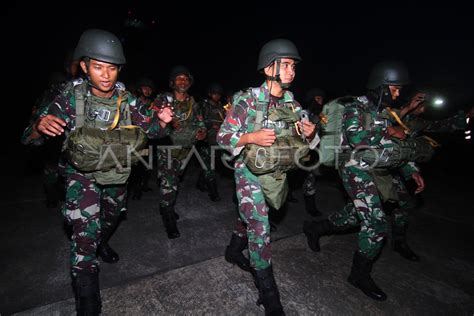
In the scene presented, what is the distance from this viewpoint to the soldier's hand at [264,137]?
2.29 m

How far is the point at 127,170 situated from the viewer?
2566 millimetres

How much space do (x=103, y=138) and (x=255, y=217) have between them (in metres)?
1.59

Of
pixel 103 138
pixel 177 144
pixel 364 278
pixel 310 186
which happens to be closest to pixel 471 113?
pixel 310 186

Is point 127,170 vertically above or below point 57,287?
above

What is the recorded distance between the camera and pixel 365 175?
9.96ft

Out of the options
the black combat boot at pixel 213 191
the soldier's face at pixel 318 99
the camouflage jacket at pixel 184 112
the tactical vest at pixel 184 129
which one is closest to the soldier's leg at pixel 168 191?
the tactical vest at pixel 184 129

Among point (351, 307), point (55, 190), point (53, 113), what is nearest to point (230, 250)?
point (351, 307)

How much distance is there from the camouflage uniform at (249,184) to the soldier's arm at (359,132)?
3.21 feet

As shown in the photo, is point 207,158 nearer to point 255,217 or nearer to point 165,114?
point 165,114

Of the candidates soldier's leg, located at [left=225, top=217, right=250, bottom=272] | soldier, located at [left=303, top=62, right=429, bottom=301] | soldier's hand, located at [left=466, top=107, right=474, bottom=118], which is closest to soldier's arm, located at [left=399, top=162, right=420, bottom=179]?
soldier, located at [left=303, top=62, right=429, bottom=301]

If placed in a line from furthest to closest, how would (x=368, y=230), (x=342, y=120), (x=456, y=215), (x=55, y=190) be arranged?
(x=456, y=215) < (x=55, y=190) < (x=342, y=120) < (x=368, y=230)

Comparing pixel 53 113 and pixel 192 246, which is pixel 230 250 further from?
pixel 53 113

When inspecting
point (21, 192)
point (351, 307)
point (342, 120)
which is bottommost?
point (351, 307)

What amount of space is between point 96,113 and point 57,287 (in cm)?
181
